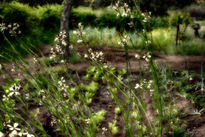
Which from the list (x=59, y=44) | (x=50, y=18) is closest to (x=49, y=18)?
(x=50, y=18)

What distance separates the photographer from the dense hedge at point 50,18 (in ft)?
26.5

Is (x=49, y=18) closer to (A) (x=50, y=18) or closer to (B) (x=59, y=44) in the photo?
(A) (x=50, y=18)

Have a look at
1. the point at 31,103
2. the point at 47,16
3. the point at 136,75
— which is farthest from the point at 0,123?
the point at 47,16

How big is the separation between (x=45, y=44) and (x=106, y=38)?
2.68m

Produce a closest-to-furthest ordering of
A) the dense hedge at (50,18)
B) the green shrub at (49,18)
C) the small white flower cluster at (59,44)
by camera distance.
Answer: the small white flower cluster at (59,44)
the dense hedge at (50,18)
the green shrub at (49,18)

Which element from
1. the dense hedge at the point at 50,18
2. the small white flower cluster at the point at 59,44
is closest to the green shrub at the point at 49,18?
the dense hedge at the point at 50,18

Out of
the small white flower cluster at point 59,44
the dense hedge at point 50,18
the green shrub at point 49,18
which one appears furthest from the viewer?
the green shrub at point 49,18

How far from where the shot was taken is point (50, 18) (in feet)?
31.1

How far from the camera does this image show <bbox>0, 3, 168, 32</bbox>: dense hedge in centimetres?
806

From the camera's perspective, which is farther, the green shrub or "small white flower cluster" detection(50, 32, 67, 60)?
the green shrub

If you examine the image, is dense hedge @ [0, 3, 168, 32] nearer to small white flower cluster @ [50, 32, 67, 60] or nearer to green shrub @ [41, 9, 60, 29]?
green shrub @ [41, 9, 60, 29]

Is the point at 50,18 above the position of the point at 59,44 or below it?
above

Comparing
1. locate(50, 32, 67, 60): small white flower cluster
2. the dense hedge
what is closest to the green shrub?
the dense hedge

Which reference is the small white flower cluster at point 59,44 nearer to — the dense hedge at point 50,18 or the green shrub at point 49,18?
the dense hedge at point 50,18
